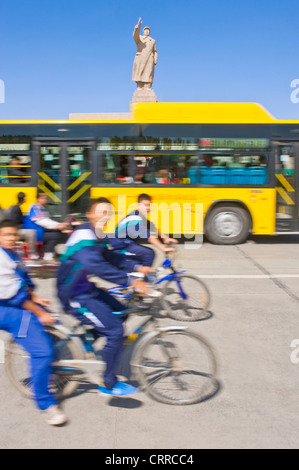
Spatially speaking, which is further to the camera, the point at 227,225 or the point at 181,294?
the point at 227,225

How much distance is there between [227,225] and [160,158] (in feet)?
7.46

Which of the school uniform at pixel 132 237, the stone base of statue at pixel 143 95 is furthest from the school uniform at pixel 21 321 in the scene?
the stone base of statue at pixel 143 95

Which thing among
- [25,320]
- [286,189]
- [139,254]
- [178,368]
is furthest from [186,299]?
[286,189]

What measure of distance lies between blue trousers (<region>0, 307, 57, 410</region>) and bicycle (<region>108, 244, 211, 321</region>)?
2270 mm

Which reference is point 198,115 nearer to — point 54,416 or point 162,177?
point 162,177

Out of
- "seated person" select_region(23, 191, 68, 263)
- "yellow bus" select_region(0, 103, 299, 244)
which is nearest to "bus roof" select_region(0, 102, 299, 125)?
"yellow bus" select_region(0, 103, 299, 244)

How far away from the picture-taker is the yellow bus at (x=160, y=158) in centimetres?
1086

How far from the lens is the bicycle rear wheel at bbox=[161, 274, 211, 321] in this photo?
548 cm

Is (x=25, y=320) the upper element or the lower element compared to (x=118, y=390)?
upper

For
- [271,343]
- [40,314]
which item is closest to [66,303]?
[40,314]

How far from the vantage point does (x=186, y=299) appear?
221 inches

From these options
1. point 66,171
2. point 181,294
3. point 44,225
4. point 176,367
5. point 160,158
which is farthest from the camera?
point 66,171

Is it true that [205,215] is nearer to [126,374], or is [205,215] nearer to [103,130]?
[103,130]
